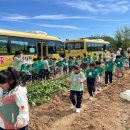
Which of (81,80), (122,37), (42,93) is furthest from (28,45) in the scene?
(122,37)

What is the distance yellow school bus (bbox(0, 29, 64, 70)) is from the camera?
16016 millimetres

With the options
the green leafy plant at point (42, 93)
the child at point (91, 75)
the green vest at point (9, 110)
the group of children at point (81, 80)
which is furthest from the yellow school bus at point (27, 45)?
the green vest at point (9, 110)

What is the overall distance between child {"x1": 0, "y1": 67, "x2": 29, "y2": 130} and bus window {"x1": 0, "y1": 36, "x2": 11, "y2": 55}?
12118 millimetres

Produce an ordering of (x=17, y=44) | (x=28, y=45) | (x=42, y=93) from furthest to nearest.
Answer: (x=28, y=45) < (x=17, y=44) < (x=42, y=93)

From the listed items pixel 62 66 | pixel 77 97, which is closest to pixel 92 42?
pixel 62 66

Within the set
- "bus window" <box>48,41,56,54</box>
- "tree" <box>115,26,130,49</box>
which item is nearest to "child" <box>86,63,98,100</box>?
"bus window" <box>48,41,56,54</box>

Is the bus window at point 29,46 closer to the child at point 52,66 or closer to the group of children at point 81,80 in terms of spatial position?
the child at point 52,66

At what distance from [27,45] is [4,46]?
2459mm

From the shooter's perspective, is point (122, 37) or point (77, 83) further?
point (122, 37)

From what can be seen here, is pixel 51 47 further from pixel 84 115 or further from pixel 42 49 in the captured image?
pixel 84 115

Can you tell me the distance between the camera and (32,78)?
14773 mm

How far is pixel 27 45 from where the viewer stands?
1828 cm

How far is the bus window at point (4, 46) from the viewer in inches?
622

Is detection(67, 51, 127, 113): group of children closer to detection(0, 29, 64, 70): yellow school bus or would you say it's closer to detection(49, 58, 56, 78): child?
detection(49, 58, 56, 78): child
